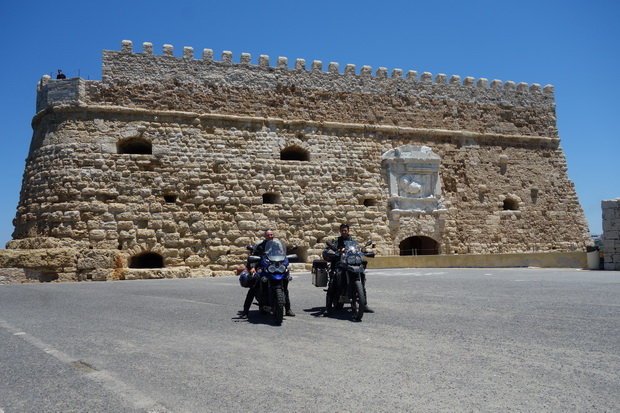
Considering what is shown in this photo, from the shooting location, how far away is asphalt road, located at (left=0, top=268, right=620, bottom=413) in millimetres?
2861

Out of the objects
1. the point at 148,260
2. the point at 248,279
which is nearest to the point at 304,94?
the point at 148,260

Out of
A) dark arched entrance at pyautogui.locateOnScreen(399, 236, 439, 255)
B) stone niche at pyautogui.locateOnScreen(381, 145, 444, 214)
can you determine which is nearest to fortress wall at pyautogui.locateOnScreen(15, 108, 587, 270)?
stone niche at pyautogui.locateOnScreen(381, 145, 444, 214)

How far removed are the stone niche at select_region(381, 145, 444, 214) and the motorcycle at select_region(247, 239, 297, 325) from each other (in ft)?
34.3

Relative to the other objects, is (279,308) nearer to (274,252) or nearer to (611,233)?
(274,252)

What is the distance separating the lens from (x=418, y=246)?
17250 millimetres

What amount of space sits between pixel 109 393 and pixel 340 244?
3.70 meters

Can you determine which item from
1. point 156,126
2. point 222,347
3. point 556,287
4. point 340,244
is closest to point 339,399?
point 222,347

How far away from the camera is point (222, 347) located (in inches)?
168

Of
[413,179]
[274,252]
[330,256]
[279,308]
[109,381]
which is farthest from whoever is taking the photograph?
[413,179]

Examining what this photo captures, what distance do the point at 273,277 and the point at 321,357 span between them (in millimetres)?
1873

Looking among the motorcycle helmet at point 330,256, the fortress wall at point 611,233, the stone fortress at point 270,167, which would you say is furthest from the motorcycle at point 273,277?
the fortress wall at point 611,233

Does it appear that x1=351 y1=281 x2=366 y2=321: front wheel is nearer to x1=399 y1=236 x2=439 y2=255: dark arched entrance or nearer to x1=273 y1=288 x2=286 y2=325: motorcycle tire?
x1=273 y1=288 x2=286 y2=325: motorcycle tire

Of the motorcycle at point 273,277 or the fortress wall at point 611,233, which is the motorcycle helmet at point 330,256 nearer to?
the motorcycle at point 273,277

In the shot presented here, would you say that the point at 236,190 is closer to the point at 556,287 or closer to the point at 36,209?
the point at 36,209
